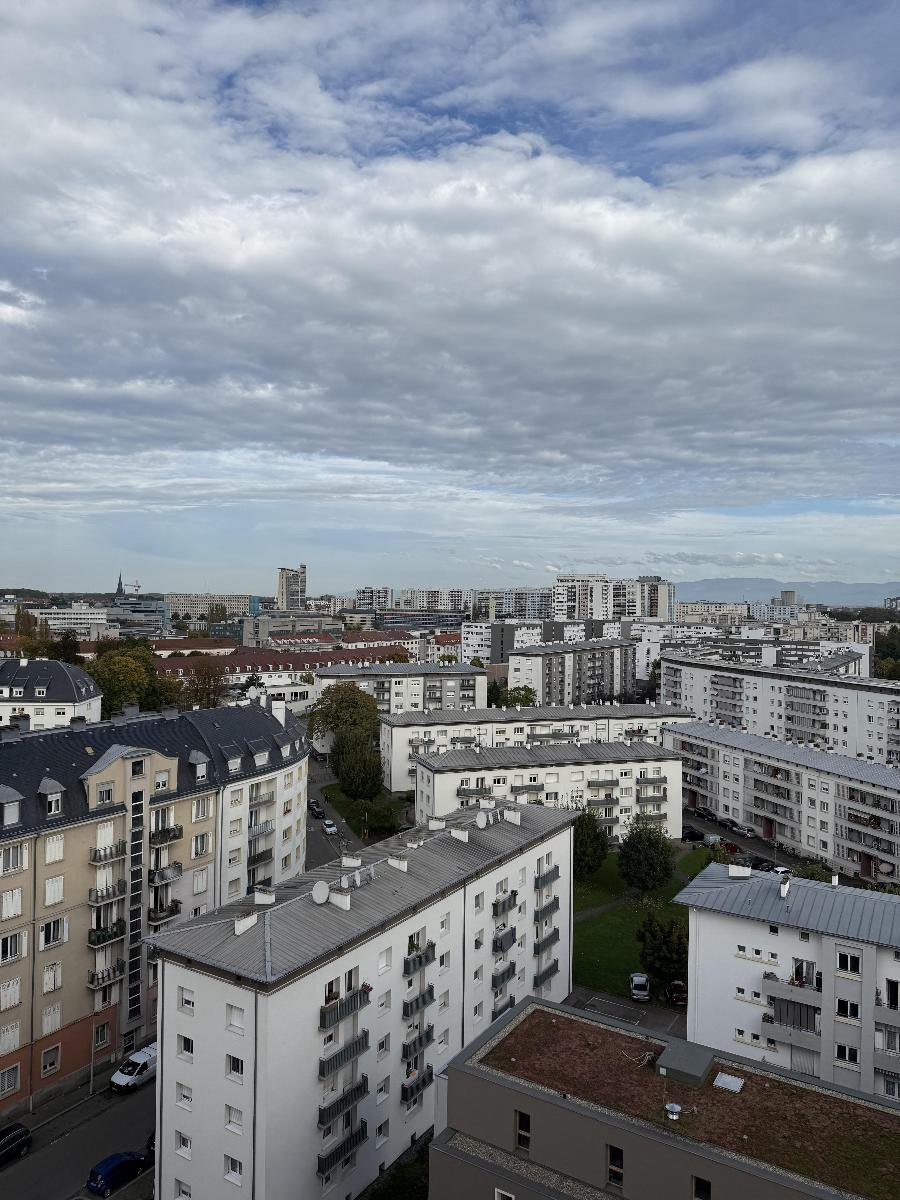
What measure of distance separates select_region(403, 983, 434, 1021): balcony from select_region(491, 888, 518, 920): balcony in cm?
457

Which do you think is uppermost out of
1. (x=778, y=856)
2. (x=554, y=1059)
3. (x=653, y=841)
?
(x=554, y=1059)

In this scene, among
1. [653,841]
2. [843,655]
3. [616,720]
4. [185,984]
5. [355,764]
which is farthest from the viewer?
[843,655]

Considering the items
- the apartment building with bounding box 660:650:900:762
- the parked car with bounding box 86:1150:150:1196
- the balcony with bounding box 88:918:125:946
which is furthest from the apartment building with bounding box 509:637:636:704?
the parked car with bounding box 86:1150:150:1196

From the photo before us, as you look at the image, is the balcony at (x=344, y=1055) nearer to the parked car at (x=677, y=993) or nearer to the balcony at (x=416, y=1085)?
the balcony at (x=416, y=1085)

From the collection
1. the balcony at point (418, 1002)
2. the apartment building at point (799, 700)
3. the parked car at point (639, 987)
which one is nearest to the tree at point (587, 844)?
the parked car at point (639, 987)

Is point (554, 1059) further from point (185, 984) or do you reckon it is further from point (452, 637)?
point (452, 637)

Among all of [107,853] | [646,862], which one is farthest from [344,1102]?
[646,862]

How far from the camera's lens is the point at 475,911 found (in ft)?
103

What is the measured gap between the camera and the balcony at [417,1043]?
2703cm

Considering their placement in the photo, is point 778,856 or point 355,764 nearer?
point 778,856

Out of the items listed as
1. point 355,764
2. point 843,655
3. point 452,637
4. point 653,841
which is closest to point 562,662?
point 843,655

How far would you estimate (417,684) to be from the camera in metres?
98.6

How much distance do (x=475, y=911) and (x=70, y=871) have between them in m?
15.6

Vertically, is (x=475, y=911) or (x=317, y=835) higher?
(x=475, y=911)
